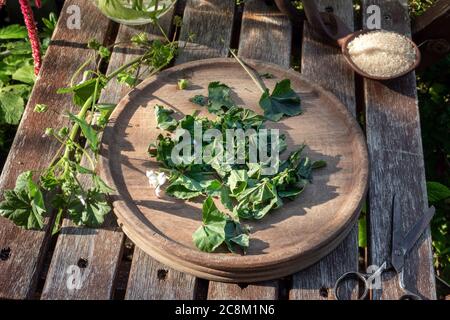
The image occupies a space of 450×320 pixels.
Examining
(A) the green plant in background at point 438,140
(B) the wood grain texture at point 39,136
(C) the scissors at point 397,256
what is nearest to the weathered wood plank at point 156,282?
(B) the wood grain texture at point 39,136

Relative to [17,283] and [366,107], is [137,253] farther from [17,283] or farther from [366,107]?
[366,107]

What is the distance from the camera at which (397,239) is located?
1502mm

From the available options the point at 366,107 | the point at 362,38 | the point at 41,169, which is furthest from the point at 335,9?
the point at 41,169

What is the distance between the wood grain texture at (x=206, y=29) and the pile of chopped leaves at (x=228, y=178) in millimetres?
270

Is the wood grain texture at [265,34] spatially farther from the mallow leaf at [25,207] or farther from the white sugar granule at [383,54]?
the mallow leaf at [25,207]

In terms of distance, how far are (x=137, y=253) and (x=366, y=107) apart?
2.53ft

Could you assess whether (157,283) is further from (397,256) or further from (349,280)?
(397,256)

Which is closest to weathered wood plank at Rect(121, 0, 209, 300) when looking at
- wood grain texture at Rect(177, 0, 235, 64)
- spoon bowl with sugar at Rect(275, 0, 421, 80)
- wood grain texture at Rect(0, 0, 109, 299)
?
wood grain texture at Rect(0, 0, 109, 299)

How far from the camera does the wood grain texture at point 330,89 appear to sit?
143 centimetres

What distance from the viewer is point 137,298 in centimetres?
140

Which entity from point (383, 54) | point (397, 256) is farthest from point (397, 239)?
point (383, 54)

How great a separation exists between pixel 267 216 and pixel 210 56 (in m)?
0.61

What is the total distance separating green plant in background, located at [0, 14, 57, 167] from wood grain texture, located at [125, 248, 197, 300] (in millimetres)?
876

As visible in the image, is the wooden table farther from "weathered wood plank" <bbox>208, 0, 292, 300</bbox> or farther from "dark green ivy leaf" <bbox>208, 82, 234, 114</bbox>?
"dark green ivy leaf" <bbox>208, 82, 234, 114</bbox>
